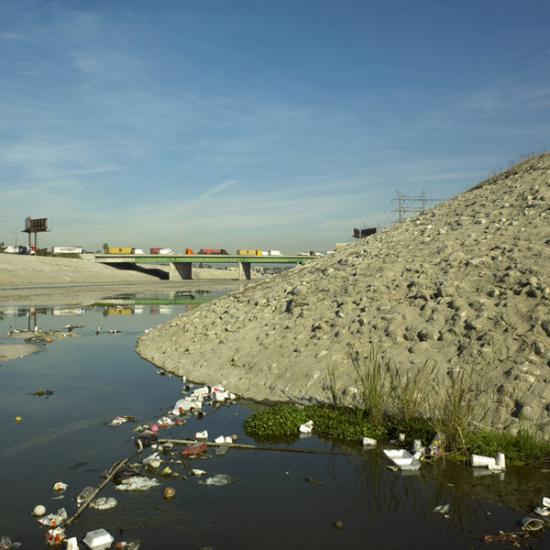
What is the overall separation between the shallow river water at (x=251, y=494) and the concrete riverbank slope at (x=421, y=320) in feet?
7.16

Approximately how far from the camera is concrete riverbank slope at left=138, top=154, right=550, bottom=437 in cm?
1204

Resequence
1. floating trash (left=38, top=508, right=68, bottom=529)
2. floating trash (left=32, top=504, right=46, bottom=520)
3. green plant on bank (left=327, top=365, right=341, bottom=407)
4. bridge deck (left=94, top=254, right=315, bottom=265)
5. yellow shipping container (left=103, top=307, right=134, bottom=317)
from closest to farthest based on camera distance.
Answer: floating trash (left=38, top=508, right=68, bottom=529) → floating trash (left=32, top=504, right=46, bottom=520) → green plant on bank (left=327, top=365, right=341, bottom=407) → yellow shipping container (left=103, top=307, right=134, bottom=317) → bridge deck (left=94, top=254, right=315, bottom=265)

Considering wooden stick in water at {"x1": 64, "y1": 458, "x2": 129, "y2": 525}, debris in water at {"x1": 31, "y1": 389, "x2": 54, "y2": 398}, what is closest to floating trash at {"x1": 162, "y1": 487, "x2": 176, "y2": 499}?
wooden stick in water at {"x1": 64, "y1": 458, "x2": 129, "y2": 525}

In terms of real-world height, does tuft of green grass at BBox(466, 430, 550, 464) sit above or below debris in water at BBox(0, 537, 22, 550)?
above

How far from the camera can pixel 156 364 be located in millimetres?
19719

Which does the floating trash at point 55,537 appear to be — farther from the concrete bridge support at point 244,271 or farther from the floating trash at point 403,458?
A: the concrete bridge support at point 244,271

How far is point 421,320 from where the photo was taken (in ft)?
48.8

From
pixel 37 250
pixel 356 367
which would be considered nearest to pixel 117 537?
pixel 356 367

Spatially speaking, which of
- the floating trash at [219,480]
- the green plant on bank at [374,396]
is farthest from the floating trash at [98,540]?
the green plant on bank at [374,396]

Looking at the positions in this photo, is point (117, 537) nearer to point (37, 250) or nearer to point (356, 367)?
point (356, 367)

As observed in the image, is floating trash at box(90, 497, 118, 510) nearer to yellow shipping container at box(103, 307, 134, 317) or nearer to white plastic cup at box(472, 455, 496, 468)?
white plastic cup at box(472, 455, 496, 468)

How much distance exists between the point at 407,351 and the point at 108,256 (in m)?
121

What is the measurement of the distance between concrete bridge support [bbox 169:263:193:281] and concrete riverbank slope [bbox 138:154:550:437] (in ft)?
326

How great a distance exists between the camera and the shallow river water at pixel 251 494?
7.25 metres
